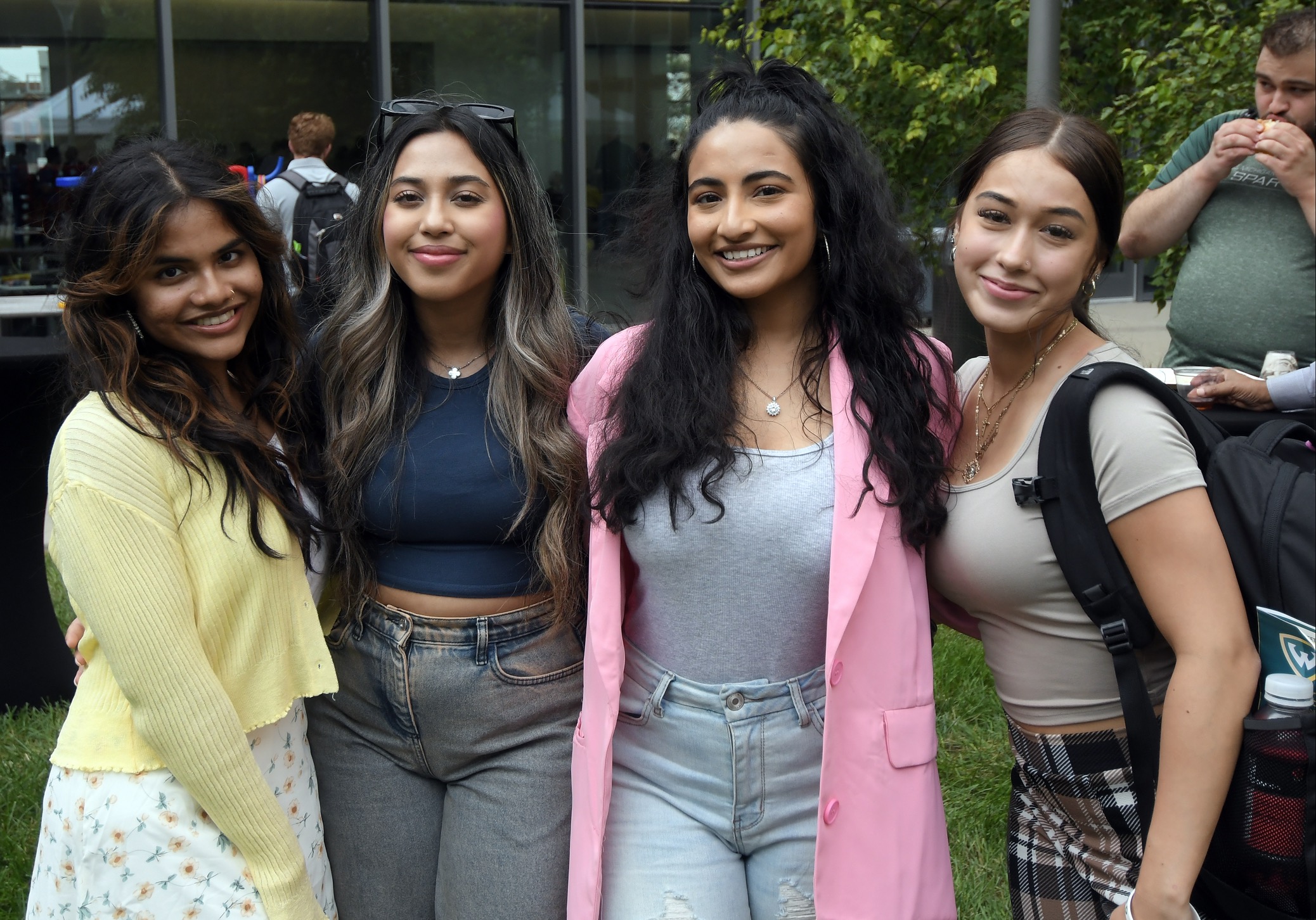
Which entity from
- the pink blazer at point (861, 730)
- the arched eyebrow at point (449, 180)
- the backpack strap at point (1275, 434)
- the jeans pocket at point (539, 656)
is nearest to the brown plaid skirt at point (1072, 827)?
the pink blazer at point (861, 730)

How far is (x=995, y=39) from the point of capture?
6344 mm

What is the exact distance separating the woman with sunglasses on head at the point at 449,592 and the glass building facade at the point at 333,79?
5.73 meters

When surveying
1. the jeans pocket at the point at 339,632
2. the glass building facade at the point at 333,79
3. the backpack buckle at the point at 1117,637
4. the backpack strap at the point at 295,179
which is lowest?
the jeans pocket at the point at 339,632

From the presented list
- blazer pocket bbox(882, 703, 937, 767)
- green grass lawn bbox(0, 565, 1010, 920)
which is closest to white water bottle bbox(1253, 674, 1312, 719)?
blazer pocket bbox(882, 703, 937, 767)

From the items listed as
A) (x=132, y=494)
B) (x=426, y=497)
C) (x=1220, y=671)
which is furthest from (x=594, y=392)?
(x=1220, y=671)

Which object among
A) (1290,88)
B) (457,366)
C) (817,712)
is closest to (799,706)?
(817,712)

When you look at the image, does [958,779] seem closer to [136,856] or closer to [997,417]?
[997,417]

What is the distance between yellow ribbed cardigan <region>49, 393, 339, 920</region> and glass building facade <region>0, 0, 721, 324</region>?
20.5 feet

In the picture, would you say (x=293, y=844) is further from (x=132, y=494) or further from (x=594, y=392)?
(x=594, y=392)

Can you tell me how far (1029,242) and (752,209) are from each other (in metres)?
0.53

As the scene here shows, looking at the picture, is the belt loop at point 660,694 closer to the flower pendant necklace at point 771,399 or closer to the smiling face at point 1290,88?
the flower pendant necklace at point 771,399

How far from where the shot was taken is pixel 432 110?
275 centimetres

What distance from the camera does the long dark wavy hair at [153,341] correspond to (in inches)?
91.3

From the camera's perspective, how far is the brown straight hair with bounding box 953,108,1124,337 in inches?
89.6
